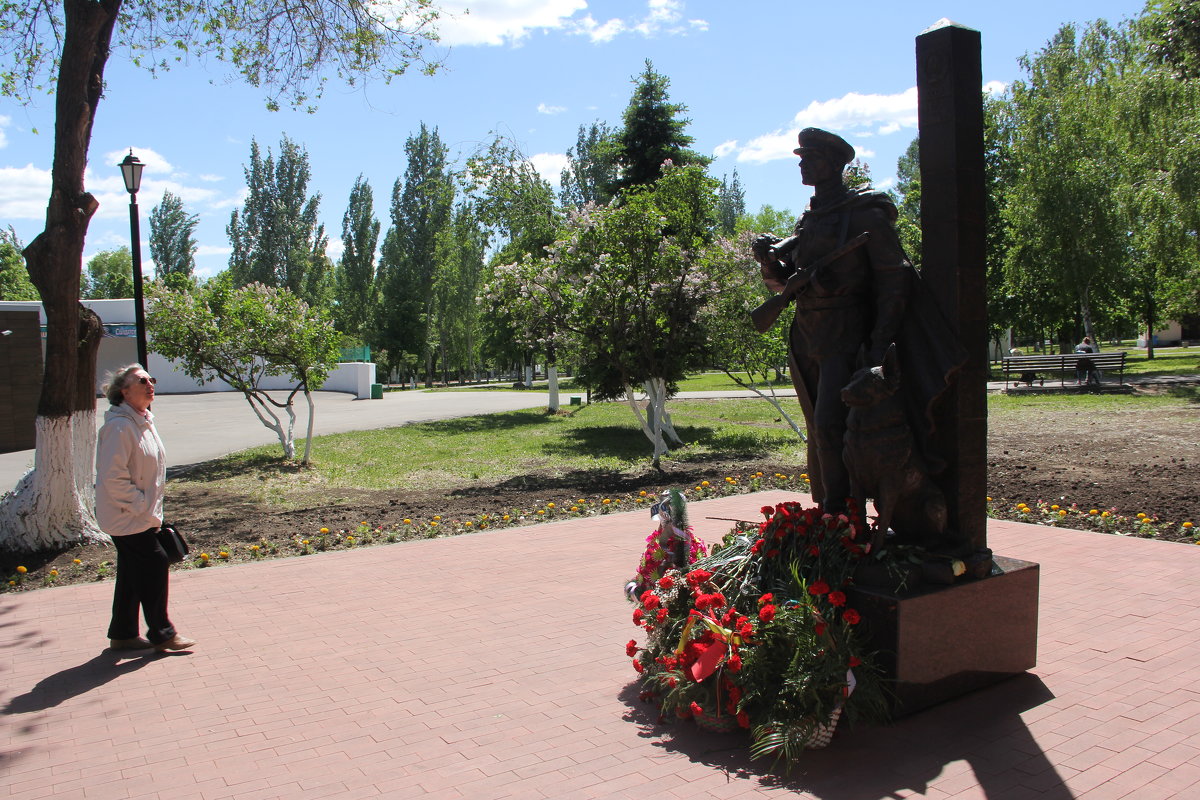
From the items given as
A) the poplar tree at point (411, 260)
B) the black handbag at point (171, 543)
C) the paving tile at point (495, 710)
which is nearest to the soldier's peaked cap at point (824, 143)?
the paving tile at point (495, 710)

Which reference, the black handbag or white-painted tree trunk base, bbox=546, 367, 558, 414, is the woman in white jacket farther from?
white-painted tree trunk base, bbox=546, 367, 558, 414

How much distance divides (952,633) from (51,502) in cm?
832

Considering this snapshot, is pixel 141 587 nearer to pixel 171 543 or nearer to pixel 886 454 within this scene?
pixel 171 543

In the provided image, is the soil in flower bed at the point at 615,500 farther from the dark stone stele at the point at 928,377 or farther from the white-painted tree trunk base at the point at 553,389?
the white-painted tree trunk base at the point at 553,389

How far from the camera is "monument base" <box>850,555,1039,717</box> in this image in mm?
3807

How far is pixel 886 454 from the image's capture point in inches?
157

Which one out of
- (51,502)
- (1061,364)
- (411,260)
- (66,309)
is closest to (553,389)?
(1061,364)

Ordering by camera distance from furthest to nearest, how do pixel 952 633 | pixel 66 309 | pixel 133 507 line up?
pixel 66 309 → pixel 133 507 → pixel 952 633

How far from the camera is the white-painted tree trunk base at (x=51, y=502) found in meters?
8.02

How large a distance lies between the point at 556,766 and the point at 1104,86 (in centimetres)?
3251

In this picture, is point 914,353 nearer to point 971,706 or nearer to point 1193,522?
point 971,706

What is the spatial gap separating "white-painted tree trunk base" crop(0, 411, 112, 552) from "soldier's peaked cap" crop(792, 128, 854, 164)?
767 centimetres

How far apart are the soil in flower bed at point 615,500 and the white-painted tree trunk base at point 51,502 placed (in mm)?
196

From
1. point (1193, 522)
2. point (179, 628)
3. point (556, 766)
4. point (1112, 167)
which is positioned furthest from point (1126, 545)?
point (1112, 167)
